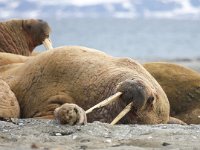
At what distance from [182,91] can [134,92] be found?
2.48 m

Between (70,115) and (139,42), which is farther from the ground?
(70,115)

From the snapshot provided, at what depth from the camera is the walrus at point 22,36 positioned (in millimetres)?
10750

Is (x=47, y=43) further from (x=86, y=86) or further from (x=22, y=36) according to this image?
(x=86, y=86)

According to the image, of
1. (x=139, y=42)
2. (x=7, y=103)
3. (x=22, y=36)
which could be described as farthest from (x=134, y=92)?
(x=139, y=42)

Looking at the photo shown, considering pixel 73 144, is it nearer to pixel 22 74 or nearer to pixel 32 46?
pixel 22 74

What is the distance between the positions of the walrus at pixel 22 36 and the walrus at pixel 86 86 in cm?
307

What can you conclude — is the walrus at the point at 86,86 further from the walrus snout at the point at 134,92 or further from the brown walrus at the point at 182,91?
the brown walrus at the point at 182,91

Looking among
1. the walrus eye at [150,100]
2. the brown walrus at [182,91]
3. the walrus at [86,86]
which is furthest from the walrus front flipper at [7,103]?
the brown walrus at [182,91]

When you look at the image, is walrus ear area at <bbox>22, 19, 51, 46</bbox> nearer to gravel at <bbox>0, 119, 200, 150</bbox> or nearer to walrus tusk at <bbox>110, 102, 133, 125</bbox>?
walrus tusk at <bbox>110, 102, 133, 125</bbox>

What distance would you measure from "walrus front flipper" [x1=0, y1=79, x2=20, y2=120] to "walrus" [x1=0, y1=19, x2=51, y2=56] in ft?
11.4

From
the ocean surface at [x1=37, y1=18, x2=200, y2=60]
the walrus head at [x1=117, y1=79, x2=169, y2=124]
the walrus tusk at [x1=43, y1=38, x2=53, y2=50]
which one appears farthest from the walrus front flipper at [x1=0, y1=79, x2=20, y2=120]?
the ocean surface at [x1=37, y1=18, x2=200, y2=60]

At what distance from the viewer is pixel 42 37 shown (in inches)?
423

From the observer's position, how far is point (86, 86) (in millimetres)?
6941

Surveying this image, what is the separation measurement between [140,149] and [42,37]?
5.80 m
